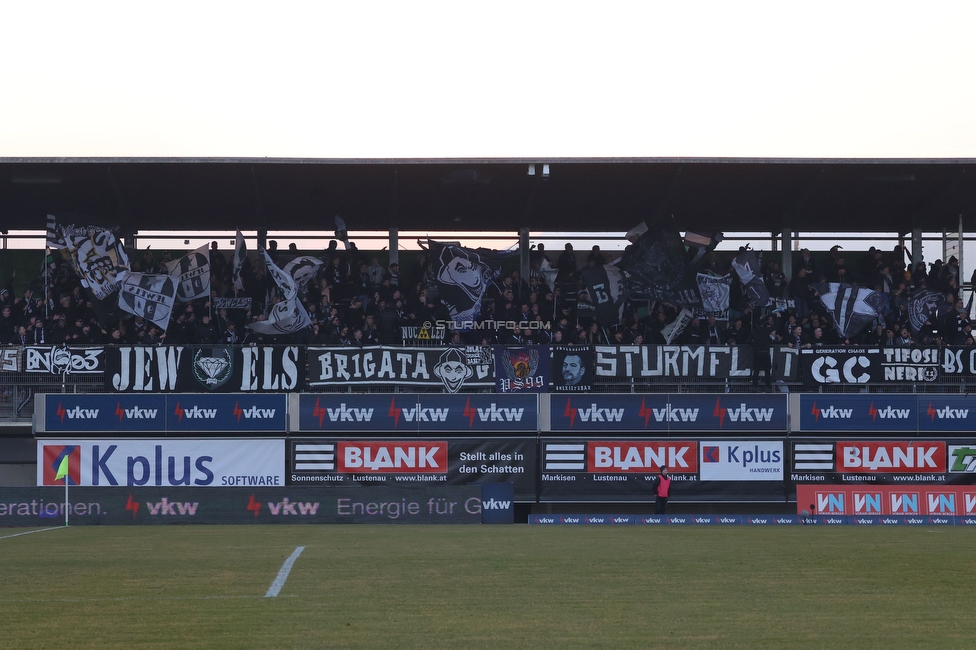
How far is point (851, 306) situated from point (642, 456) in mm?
8474

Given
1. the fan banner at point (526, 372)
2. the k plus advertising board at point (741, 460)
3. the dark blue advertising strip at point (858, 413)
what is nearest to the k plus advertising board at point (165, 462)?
the fan banner at point (526, 372)

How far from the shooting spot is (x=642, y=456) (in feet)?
93.4

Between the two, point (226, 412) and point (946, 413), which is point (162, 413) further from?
point (946, 413)

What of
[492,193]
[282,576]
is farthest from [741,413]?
[282,576]

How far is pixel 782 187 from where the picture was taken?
3253cm

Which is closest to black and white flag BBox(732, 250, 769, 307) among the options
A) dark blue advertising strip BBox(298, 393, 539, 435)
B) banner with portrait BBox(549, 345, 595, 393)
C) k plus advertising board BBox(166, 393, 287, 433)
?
banner with portrait BBox(549, 345, 595, 393)

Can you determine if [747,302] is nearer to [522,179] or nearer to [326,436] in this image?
[522,179]

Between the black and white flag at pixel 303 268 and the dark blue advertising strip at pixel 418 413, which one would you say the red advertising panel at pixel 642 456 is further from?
the black and white flag at pixel 303 268

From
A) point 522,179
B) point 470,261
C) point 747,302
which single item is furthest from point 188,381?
point 747,302

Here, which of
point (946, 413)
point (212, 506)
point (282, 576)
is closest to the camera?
point (282, 576)

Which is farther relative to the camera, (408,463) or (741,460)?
(741,460)

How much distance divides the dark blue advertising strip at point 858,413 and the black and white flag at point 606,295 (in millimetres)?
6092

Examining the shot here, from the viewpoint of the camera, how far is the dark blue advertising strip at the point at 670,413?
2861 cm

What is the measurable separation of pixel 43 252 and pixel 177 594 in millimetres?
25965
